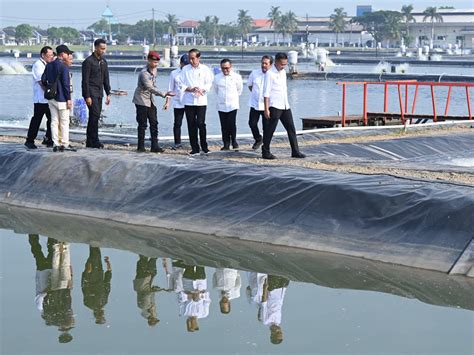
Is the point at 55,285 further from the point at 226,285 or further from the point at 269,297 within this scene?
the point at 269,297

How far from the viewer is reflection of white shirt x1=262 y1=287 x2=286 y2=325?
812cm

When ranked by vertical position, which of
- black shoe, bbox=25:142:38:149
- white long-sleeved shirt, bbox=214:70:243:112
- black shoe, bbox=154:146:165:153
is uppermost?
white long-sleeved shirt, bbox=214:70:243:112

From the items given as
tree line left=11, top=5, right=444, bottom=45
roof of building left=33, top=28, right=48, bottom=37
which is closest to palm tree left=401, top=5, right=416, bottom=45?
tree line left=11, top=5, right=444, bottom=45

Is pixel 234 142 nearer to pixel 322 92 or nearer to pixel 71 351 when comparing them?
pixel 71 351

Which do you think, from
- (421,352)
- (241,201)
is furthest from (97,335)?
(241,201)

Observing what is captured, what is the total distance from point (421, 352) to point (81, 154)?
7.64 metres

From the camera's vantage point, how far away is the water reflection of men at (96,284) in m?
8.54

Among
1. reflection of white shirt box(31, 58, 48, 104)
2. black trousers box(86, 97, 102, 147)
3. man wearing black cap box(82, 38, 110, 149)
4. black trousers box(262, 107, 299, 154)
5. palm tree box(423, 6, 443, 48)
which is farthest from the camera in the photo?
palm tree box(423, 6, 443, 48)

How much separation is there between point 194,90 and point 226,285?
18.4 feet

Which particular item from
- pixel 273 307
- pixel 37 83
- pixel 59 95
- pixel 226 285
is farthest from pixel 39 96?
pixel 273 307

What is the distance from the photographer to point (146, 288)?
30.5 ft

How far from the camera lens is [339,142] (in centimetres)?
1817

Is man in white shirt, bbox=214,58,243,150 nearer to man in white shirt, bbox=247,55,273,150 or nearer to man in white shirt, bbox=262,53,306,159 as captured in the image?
man in white shirt, bbox=247,55,273,150

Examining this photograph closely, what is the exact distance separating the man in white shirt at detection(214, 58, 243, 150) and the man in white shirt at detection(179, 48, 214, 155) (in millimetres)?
537
